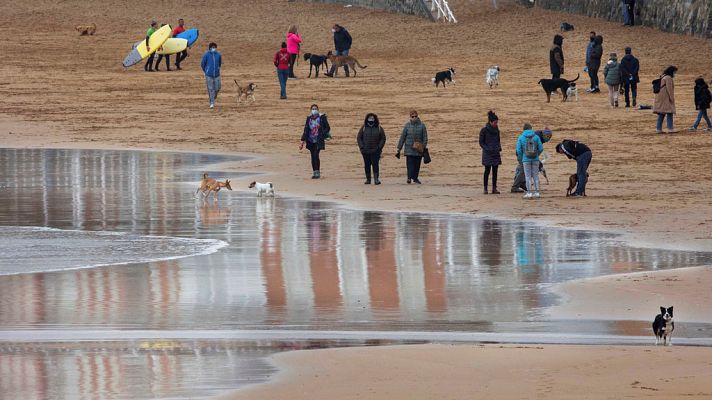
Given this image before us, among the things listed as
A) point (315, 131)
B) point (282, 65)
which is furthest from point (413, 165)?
point (282, 65)

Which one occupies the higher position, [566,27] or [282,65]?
[566,27]

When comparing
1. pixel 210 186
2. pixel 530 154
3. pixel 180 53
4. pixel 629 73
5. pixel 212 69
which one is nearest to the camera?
pixel 530 154

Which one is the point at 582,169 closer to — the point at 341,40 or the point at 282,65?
the point at 282,65

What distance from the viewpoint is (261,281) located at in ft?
60.0

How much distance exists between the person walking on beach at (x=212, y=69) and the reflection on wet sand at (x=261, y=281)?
11425 millimetres

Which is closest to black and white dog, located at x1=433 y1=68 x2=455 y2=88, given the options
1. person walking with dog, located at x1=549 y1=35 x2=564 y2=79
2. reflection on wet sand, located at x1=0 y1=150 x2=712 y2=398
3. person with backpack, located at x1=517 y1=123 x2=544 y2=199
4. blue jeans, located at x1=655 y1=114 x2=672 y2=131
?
person walking with dog, located at x1=549 y1=35 x2=564 y2=79

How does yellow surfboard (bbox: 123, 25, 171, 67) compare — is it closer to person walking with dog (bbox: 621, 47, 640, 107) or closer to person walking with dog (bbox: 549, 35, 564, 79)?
person walking with dog (bbox: 549, 35, 564, 79)

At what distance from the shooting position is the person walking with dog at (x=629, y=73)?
37.5 metres

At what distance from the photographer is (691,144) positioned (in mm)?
32156

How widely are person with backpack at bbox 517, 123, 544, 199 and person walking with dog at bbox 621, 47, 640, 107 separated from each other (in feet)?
Answer: 41.3

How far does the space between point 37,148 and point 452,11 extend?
23917 millimetres

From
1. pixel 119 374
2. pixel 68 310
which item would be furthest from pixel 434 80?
pixel 119 374

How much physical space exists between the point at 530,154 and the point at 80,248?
25.0 feet

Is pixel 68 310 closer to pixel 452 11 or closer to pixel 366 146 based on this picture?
pixel 366 146
